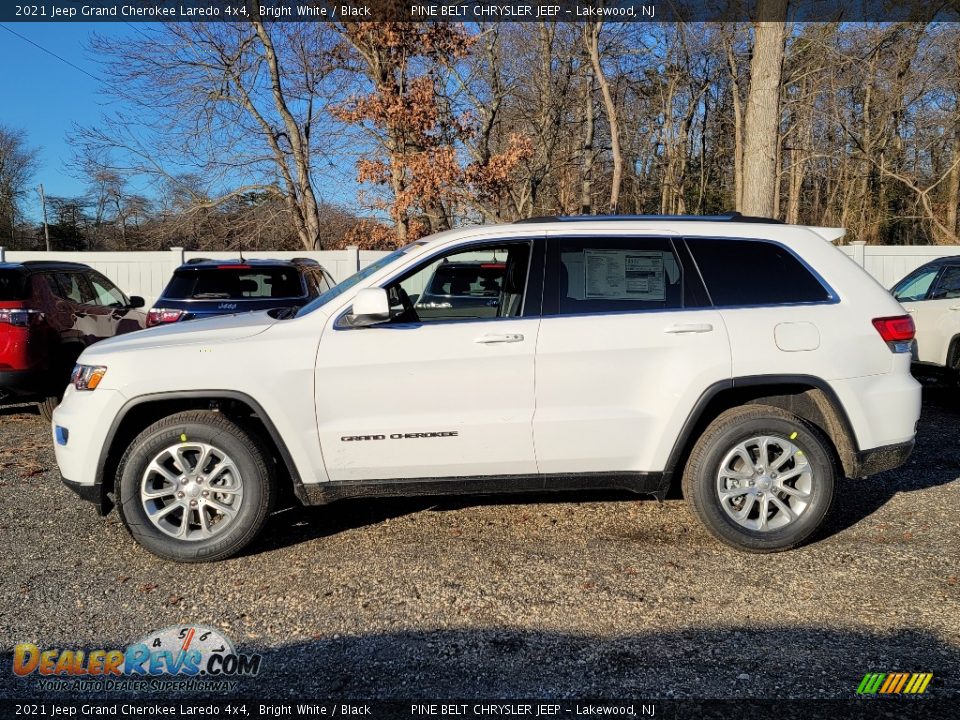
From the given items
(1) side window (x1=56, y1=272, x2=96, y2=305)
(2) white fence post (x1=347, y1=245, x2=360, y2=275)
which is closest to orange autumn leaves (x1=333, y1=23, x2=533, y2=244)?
(2) white fence post (x1=347, y1=245, x2=360, y2=275)

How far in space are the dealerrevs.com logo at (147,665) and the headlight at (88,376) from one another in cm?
143

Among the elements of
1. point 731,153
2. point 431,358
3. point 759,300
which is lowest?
point 431,358

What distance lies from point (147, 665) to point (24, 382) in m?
4.89

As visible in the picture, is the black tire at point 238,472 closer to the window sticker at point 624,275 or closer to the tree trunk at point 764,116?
the window sticker at point 624,275

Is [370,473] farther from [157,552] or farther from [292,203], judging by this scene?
[292,203]

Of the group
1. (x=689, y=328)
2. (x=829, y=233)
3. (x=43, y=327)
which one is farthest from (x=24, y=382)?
(x=829, y=233)

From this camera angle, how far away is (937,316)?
8.45 m

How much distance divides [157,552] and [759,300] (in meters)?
3.73

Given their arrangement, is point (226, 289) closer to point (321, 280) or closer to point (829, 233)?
point (321, 280)

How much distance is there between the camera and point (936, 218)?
88.4ft

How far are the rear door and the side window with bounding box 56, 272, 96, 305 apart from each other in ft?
19.7

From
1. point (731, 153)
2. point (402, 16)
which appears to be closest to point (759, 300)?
point (402, 16)

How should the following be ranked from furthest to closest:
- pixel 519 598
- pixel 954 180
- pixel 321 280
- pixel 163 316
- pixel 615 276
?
pixel 954 180 → pixel 321 280 → pixel 163 316 → pixel 615 276 → pixel 519 598

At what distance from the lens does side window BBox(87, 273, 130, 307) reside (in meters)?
8.81
